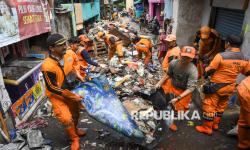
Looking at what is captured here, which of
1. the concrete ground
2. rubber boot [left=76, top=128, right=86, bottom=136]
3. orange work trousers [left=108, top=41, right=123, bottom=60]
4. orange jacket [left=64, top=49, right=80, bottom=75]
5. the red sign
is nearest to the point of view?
the concrete ground

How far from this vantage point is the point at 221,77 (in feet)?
14.1

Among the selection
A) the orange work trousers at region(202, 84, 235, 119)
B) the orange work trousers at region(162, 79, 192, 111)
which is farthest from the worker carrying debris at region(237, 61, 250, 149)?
the orange work trousers at region(162, 79, 192, 111)

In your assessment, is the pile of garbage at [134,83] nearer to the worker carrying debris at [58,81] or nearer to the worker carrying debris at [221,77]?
the worker carrying debris at [221,77]

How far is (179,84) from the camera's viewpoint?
4.25 metres

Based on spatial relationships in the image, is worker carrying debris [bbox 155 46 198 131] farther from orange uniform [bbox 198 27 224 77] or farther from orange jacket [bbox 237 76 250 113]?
orange uniform [bbox 198 27 224 77]

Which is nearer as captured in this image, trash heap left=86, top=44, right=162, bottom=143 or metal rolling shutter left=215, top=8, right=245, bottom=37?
trash heap left=86, top=44, right=162, bottom=143

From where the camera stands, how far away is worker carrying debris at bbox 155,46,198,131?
395 cm

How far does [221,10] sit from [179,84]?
442 cm

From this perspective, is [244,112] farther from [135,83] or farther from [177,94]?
[135,83]

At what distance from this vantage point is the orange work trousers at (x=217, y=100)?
4.34 metres

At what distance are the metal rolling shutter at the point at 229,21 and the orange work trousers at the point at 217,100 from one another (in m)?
2.47

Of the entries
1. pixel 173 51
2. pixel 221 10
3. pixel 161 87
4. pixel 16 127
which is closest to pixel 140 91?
pixel 173 51

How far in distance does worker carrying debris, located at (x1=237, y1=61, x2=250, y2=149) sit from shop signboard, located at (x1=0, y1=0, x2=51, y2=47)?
4503 millimetres

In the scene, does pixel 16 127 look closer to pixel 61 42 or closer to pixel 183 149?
pixel 61 42
